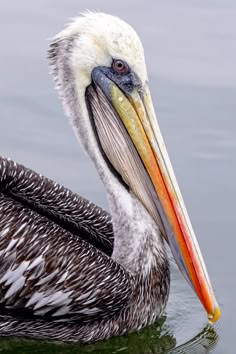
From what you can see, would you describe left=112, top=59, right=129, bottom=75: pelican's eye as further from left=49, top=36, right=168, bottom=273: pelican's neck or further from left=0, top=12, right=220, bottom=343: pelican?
left=49, top=36, right=168, bottom=273: pelican's neck

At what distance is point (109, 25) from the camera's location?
21.0 feet

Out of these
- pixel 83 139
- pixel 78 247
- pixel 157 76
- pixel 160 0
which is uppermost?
pixel 160 0

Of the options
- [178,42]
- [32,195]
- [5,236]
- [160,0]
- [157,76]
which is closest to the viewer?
[5,236]

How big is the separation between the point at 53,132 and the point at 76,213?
2015mm

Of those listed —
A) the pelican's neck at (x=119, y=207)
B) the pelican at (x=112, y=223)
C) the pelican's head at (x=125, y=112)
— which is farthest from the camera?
the pelican's neck at (x=119, y=207)

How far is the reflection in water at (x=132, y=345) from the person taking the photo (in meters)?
6.52

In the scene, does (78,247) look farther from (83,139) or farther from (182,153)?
(182,153)

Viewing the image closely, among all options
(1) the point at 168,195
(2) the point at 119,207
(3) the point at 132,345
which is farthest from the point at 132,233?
(3) the point at 132,345

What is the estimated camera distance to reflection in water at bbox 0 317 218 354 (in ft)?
21.4

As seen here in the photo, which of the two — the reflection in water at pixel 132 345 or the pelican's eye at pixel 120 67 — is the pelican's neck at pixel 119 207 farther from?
the reflection in water at pixel 132 345

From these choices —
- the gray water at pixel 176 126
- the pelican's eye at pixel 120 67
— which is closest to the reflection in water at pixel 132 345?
the gray water at pixel 176 126

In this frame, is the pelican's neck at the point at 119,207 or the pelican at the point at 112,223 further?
the pelican's neck at the point at 119,207

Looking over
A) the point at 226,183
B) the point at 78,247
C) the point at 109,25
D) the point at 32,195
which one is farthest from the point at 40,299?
the point at 226,183

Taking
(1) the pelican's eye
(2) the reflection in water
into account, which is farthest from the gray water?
(1) the pelican's eye
